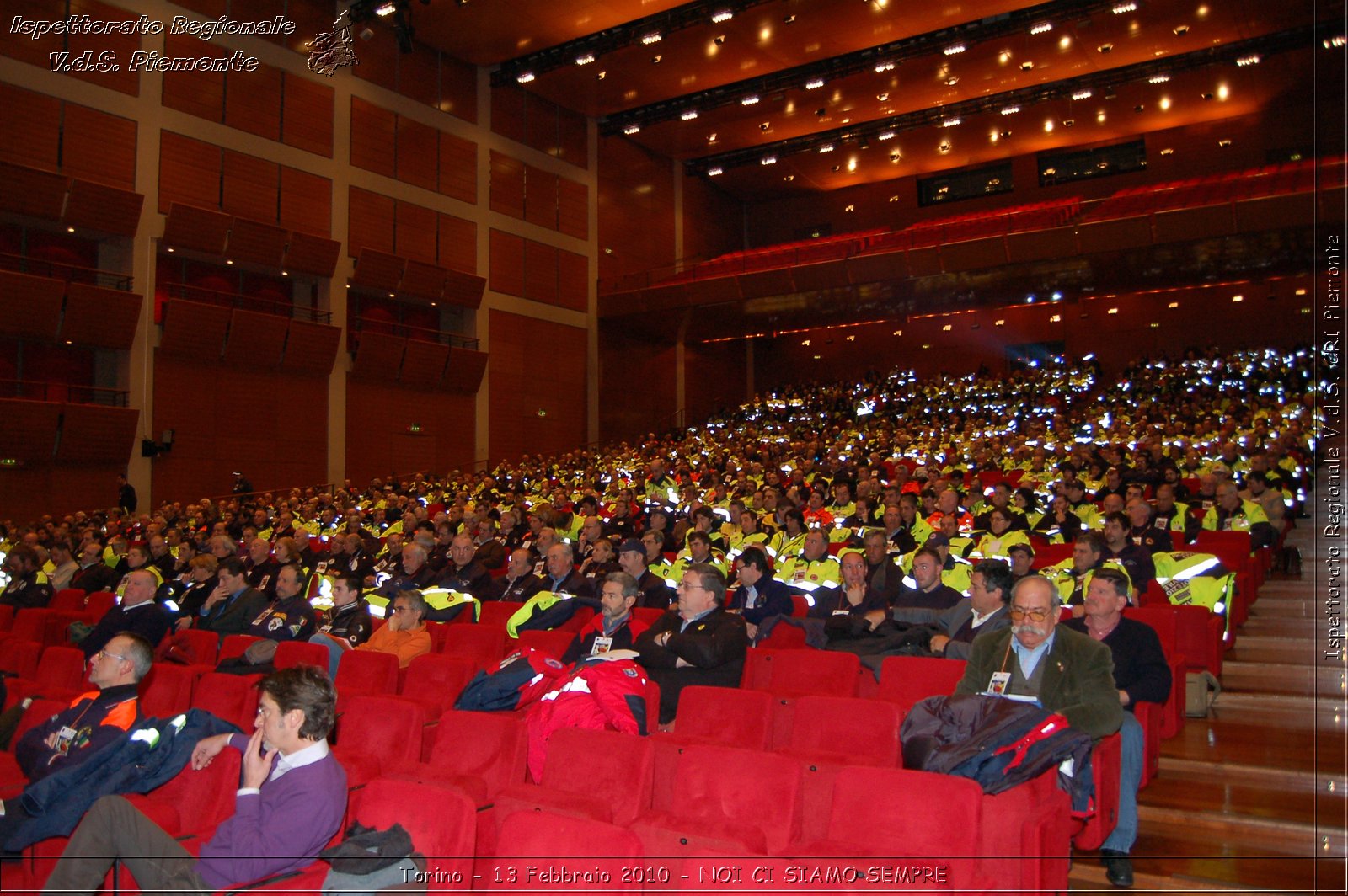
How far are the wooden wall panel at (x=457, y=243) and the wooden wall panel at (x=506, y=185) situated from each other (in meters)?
0.81

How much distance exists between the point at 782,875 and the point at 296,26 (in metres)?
15.8

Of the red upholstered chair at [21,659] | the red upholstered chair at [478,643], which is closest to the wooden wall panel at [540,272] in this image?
the red upholstered chair at [21,659]

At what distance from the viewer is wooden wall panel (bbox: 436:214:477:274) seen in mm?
16500

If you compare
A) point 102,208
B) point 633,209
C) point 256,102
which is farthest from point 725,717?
point 633,209

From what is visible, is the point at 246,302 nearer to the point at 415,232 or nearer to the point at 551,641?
the point at 415,232

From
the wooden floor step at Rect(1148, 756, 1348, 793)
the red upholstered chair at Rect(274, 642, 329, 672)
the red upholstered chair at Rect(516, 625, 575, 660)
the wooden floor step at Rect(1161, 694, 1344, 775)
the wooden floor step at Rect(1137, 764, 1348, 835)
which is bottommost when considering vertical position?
the wooden floor step at Rect(1137, 764, 1348, 835)

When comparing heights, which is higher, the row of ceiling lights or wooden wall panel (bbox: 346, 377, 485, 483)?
the row of ceiling lights

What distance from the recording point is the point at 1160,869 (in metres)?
2.91

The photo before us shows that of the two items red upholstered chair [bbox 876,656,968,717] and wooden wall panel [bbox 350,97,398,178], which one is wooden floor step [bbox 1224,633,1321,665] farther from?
wooden wall panel [bbox 350,97,398,178]

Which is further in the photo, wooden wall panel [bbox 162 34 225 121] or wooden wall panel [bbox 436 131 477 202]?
wooden wall panel [bbox 436 131 477 202]

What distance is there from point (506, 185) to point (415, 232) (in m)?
2.37

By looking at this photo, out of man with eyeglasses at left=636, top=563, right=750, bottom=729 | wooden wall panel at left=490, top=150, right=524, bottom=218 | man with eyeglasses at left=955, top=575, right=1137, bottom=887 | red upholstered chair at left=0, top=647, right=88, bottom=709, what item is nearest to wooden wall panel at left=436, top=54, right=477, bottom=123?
wooden wall panel at left=490, top=150, right=524, bottom=218

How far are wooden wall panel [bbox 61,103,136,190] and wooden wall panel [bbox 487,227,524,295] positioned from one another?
20.1 ft

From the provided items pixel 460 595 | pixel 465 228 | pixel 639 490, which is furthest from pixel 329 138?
pixel 460 595
